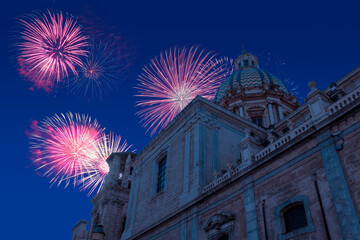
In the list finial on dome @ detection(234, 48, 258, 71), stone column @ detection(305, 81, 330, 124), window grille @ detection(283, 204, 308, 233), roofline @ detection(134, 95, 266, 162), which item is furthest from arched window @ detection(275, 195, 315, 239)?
finial on dome @ detection(234, 48, 258, 71)

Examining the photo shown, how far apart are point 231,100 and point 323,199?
2825 cm

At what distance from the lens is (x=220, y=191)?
16.9 m

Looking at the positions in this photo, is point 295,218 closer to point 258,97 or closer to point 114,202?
point 258,97

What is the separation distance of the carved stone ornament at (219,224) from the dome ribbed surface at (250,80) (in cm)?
2705

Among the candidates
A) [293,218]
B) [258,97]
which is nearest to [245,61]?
[258,97]

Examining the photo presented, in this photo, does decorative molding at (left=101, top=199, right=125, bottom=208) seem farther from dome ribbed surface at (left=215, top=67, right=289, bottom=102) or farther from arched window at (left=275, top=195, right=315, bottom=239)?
arched window at (left=275, top=195, right=315, bottom=239)

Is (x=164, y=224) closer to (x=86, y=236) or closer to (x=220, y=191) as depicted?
(x=220, y=191)

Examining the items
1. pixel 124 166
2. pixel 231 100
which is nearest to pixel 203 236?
pixel 231 100

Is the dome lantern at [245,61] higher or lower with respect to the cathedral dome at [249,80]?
higher

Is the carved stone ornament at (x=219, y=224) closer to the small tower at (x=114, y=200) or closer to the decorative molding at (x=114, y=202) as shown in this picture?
the small tower at (x=114, y=200)

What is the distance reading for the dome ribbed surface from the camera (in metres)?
41.6

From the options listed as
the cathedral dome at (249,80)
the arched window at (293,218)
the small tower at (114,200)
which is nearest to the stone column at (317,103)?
the arched window at (293,218)

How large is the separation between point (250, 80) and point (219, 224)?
29226mm

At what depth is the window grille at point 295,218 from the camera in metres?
12.2
